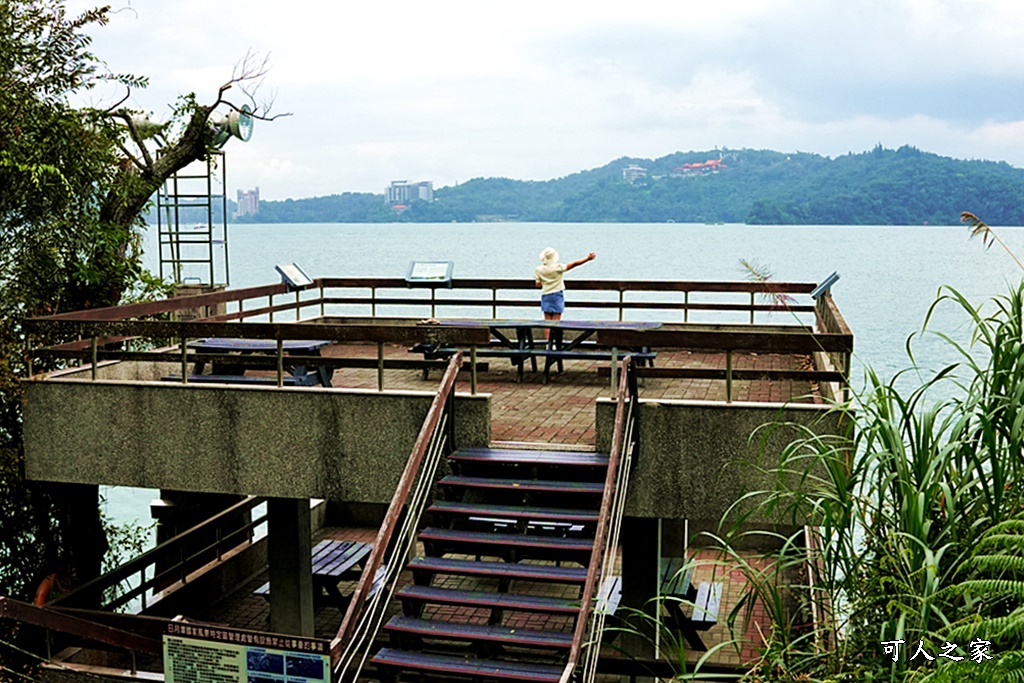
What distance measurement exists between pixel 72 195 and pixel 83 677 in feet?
16.6

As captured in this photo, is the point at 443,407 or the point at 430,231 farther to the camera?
the point at 430,231

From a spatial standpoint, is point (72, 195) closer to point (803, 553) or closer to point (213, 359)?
point (213, 359)

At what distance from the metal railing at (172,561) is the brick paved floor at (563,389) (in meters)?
2.28

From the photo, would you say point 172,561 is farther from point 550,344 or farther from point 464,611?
point 550,344

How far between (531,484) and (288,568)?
3.95m

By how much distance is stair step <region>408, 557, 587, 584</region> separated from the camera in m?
7.49

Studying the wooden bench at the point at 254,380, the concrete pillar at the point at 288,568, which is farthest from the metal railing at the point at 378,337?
the concrete pillar at the point at 288,568

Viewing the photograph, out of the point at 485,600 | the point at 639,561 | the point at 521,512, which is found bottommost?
the point at 639,561

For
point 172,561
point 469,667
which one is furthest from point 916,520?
point 172,561

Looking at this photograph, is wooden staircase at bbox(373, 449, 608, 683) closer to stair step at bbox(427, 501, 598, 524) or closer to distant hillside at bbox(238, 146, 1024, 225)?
stair step at bbox(427, 501, 598, 524)

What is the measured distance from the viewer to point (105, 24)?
12039 mm

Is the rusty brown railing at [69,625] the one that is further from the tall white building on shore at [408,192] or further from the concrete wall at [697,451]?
the tall white building on shore at [408,192]

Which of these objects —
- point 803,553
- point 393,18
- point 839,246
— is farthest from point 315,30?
point 803,553

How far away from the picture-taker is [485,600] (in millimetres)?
7441
